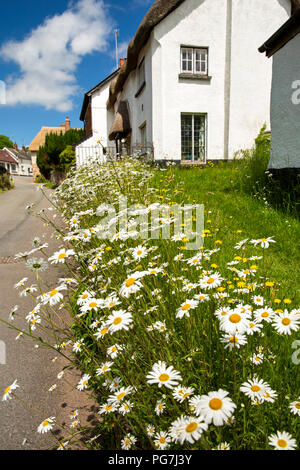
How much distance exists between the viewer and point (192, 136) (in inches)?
404

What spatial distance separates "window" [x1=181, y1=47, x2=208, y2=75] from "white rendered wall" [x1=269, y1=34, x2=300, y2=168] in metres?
5.38

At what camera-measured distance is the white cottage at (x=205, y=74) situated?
945 centimetres

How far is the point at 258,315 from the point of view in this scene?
1262mm

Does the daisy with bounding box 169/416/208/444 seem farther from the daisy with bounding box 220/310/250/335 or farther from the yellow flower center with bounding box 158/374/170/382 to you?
the daisy with bounding box 220/310/250/335

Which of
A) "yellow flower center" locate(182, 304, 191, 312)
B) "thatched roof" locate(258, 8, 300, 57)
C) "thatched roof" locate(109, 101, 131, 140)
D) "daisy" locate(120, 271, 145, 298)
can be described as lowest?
"yellow flower center" locate(182, 304, 191, 312)

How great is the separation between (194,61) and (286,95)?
6.10 m

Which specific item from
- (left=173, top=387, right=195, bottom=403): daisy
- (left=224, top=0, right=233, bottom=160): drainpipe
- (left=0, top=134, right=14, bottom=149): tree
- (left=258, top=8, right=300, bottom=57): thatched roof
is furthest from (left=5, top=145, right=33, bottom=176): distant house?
(left=173, top=387, right=195, bottom=403): daisy

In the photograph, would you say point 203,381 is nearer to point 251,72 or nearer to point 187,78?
point 187,78

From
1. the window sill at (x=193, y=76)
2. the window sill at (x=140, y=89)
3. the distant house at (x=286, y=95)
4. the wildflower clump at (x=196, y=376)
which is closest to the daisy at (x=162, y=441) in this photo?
the wildflower clump at (x=196, y=376)

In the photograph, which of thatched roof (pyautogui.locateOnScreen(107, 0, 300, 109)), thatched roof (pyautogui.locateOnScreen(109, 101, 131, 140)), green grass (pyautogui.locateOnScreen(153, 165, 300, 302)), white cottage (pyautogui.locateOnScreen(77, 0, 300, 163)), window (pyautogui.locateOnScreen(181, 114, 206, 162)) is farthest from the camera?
thatched roof (pyautogui.locateOnScreen(109, 101, 131, 140))

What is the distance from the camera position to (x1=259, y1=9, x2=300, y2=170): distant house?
4.65m

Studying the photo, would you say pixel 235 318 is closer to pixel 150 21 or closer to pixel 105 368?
pixel 105 368

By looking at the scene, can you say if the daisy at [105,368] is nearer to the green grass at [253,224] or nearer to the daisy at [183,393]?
the daisy at [183,393]

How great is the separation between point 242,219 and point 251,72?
26.9ft
